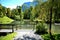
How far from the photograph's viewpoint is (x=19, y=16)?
25.7 m

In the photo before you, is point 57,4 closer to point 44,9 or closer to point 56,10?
point 56,10

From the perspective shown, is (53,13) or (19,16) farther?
(19,16)

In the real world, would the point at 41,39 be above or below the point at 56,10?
below

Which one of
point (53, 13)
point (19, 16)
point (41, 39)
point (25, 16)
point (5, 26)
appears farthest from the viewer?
point (25, 16)

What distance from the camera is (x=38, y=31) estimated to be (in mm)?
11109

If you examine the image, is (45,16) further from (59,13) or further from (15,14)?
(15,14)

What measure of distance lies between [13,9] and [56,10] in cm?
1848

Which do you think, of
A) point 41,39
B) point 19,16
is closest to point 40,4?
point 41,39

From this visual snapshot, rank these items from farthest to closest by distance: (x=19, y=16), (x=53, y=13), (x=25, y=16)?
(x=25, y=16), (x=19, y=16), (x=53, y=13)

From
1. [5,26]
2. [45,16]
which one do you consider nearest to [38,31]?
[45,16]

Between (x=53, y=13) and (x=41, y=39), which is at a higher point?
(x=53, y=13)

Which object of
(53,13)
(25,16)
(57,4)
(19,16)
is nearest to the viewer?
(57,4)

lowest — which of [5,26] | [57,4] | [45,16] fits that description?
[5,26]

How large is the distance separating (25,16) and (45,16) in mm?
16834
